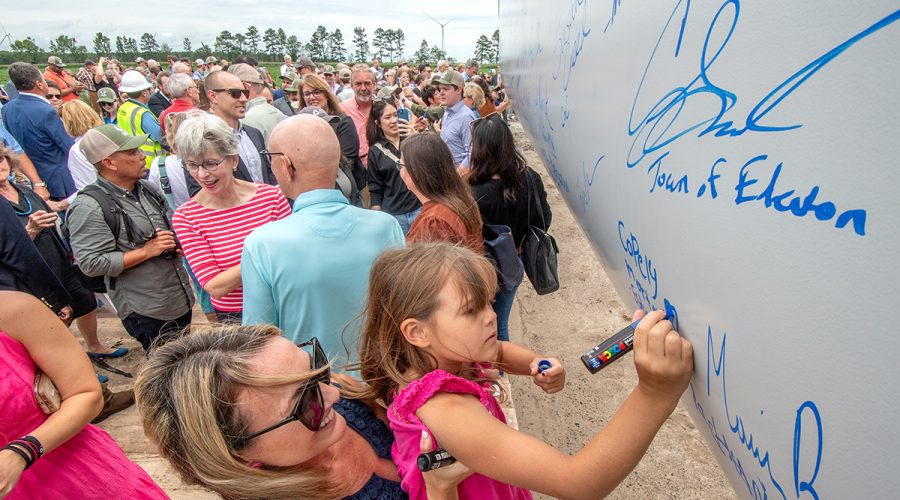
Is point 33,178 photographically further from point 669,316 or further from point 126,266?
point 669,316

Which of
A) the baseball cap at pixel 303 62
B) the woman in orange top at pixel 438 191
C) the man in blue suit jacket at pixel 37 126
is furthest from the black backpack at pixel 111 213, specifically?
the baseball cap at pixel 303 62

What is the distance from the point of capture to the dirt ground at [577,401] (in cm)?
257

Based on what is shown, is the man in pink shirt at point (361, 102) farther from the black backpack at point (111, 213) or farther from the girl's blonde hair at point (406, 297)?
the girl's blonde hair at point (406, 297)

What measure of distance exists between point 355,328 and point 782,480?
147 centimetres

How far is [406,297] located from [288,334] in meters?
0.92

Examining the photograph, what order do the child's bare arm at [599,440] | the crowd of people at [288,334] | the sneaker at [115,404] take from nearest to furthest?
the child's bare arm at [599,440] < the crowd of people at [288,334] < the sneaker at [115,404]

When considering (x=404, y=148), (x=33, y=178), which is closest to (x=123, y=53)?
(x=33, y=178)

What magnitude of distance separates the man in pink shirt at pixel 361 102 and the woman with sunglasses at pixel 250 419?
4.09 metres

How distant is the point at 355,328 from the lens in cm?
188

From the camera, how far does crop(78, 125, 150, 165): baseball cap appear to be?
2510 mm

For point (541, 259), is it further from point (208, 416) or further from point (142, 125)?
point (142, 125)
